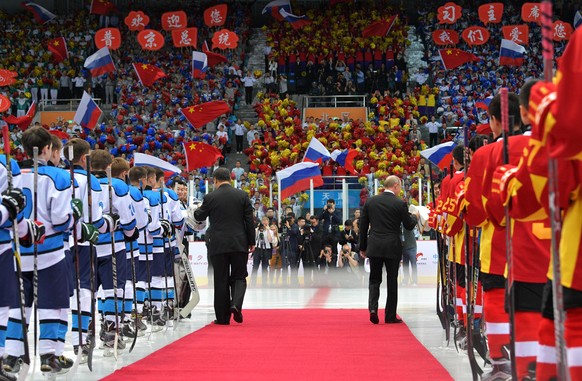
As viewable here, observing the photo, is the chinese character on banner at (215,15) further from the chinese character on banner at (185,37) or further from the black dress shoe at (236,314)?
the black dress shoe at (236,314)

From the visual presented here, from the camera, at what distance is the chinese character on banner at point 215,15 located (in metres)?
41.1

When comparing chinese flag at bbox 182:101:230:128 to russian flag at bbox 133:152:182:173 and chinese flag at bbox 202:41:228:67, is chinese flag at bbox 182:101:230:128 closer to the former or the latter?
chinese flag at bbox 202:41:228:67

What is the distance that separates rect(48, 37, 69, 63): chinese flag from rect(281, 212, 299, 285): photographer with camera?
18613 mm

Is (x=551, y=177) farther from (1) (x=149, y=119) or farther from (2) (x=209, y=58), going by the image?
(2) (x=209, y=58)

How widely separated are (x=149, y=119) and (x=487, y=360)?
2858cm

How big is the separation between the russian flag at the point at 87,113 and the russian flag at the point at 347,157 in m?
8.19

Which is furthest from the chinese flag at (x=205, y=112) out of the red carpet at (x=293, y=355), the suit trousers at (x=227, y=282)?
the red carpet at (x=293, y=355)

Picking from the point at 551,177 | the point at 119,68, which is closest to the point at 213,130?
the point at 119,68

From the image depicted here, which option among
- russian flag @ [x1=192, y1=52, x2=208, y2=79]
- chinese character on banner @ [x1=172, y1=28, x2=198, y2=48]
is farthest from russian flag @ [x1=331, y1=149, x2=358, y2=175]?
chinese character on banner @ [x1=172, y1=28, x2=198, y2=48]

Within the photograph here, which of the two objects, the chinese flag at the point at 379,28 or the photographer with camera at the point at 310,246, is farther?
the chinese flag at the point at 379,28

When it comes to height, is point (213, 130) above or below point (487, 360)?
above

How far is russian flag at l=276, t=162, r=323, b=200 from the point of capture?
2516 centimetres

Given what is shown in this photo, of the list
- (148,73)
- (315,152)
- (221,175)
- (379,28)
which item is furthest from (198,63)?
(221,175)

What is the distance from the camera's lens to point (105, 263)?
10219mm
